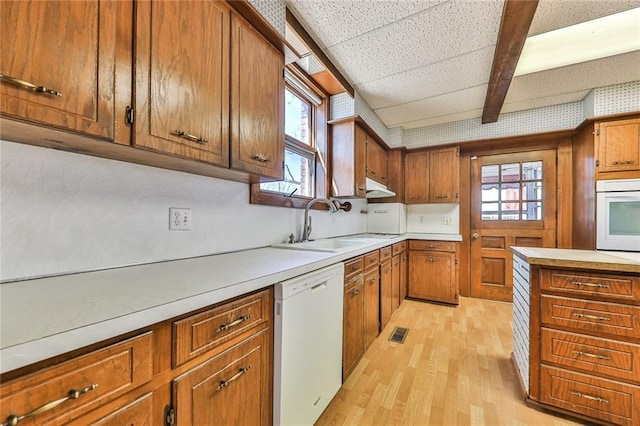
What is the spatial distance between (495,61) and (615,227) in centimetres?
202

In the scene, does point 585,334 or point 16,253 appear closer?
point 16,253

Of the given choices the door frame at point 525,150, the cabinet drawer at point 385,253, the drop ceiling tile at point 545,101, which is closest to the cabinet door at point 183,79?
the cabinet drawer at point 385,253

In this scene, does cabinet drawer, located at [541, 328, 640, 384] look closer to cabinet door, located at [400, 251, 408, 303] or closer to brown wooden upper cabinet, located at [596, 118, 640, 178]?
cabinet door, located at [400, 251, 408, 303]

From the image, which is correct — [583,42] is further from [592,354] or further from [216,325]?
[216,325]

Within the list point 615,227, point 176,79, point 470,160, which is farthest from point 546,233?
point 176,79

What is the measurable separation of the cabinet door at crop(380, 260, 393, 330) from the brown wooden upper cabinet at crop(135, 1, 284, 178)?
156 cm

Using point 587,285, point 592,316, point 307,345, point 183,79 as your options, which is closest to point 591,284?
point 587,285

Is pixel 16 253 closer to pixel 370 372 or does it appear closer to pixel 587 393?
pixel 370 372

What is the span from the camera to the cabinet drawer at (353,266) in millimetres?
1712

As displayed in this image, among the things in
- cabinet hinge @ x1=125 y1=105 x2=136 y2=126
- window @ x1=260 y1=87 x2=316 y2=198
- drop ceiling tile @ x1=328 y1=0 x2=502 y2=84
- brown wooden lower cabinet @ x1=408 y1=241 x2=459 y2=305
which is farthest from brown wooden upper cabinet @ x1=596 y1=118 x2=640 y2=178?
cabinet hinge @ x1=125 y1=105 x2=136 y2=126

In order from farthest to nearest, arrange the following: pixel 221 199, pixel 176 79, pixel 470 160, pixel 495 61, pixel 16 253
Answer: pixel 470 160, pixel 495 61, pixel 221 199, pixel 176 79, pixel 16 253

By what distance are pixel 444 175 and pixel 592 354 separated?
8.23 feet

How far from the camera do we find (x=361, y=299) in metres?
1.97

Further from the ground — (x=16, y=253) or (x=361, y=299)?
(x=16, y=253)
